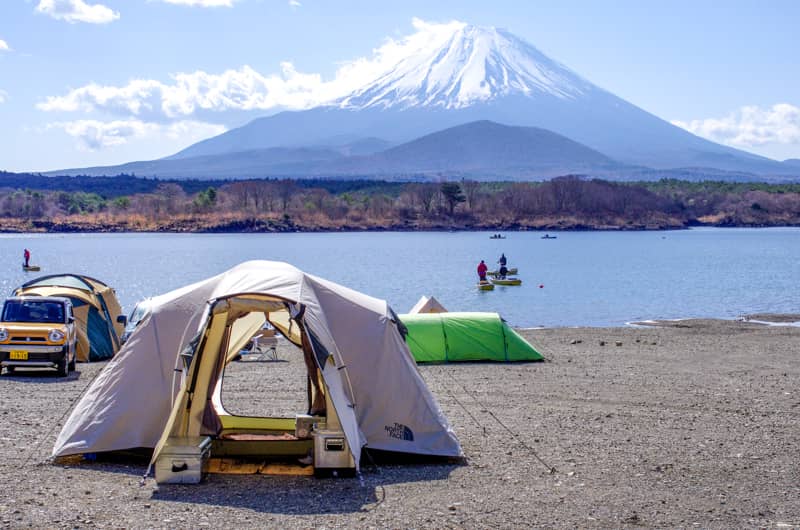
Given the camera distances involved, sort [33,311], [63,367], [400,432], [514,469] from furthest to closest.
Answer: [33,311] → [63,367] → [400,432] → [514,469]

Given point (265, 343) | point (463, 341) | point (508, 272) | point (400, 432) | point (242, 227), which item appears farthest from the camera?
point (242, 227)

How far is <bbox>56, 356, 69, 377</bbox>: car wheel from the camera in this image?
59.4 ft

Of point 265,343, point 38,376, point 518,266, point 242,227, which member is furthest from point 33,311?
point 242,227

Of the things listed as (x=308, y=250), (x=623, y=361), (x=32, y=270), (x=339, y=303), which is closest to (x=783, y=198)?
(x=308, y=250)

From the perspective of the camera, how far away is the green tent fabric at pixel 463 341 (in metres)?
21.4

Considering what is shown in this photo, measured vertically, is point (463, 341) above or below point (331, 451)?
below

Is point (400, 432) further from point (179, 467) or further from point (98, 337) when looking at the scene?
point (98, 337)

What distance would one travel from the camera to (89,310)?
22.6 metres

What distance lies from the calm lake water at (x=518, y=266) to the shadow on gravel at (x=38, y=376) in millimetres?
21451

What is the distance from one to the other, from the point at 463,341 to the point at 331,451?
36.0 feet

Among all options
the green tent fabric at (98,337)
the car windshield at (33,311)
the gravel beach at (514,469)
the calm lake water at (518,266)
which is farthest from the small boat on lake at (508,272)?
the car windshield at (33,311)

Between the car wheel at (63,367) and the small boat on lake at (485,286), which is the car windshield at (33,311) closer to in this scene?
the car wheel at (63,367)

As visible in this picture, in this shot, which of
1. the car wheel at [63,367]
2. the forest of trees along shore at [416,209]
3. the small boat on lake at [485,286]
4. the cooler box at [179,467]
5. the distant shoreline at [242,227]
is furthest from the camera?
the forest of trees along shore at [416,209]

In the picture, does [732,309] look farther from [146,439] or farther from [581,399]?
[146,439]
